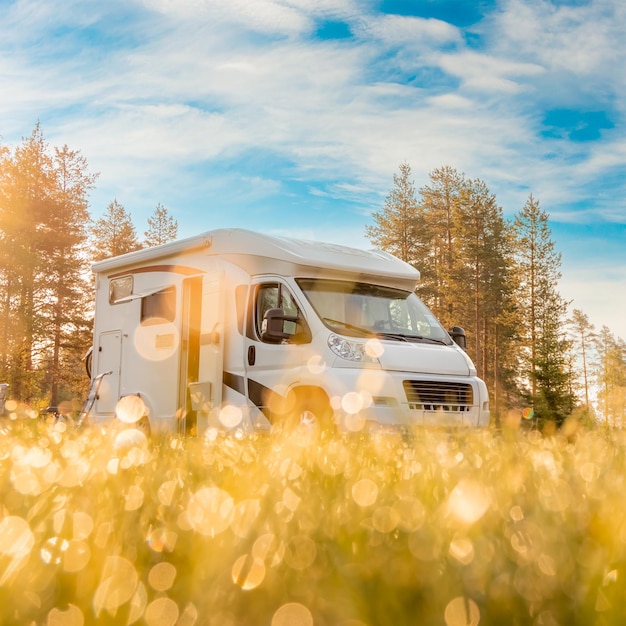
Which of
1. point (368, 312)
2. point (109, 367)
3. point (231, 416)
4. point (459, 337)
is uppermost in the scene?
point (368, 312)

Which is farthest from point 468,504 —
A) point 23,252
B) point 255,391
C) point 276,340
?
point 23,252

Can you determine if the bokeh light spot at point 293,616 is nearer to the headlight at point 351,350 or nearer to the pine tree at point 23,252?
the headlight at point 351,350

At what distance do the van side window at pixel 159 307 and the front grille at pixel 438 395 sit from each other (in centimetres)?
411

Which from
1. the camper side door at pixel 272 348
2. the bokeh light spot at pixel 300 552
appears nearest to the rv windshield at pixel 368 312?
the camper side door at pixel 272 348

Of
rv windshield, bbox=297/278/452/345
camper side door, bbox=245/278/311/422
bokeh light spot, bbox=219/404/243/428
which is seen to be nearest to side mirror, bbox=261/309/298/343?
camper side door, bbox=245/278/311/422

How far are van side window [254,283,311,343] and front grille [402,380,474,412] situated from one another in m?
1.50

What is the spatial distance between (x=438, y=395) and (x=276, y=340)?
89.1 inches

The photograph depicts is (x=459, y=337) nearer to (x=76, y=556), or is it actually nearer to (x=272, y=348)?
(x=272, y=348)

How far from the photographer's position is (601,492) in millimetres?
1595

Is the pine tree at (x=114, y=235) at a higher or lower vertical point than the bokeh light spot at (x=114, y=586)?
higher

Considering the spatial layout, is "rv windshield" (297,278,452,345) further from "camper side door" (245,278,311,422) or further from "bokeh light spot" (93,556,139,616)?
"bokeh light spot" (93,556,139,616)

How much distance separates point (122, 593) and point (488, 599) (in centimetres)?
46

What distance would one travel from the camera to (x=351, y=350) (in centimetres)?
898

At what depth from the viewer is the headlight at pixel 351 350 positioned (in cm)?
893
